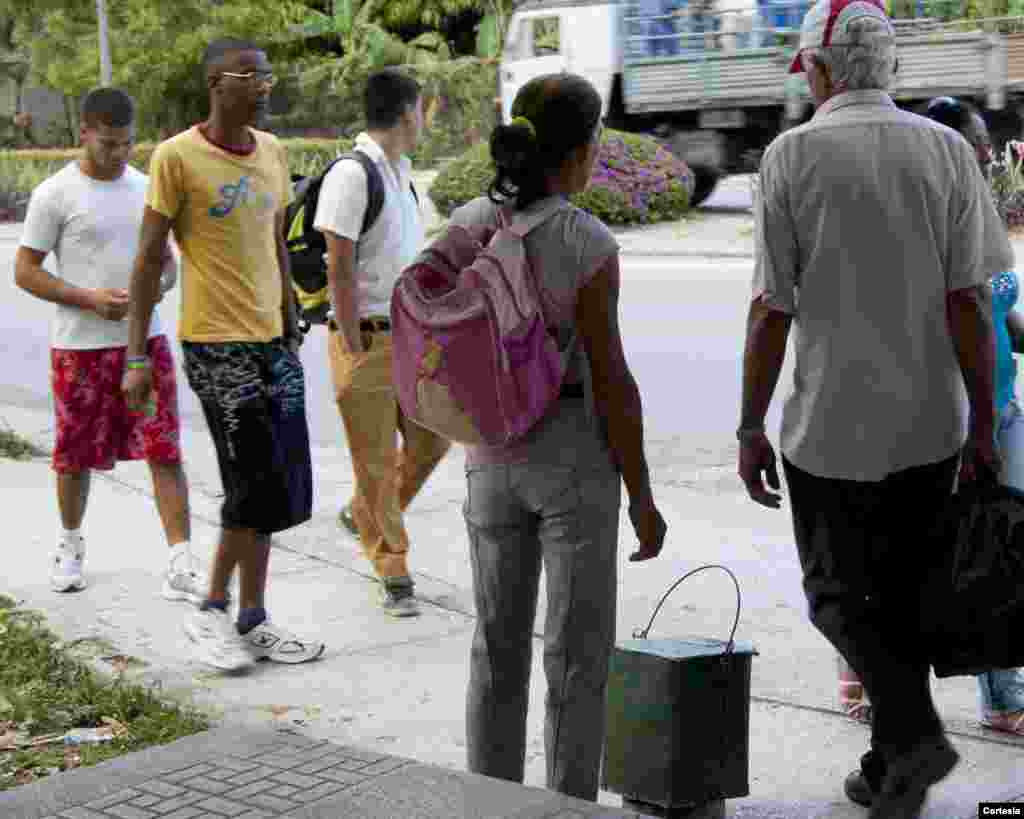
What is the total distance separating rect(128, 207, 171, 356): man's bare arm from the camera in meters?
5.32

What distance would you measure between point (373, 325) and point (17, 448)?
403cm

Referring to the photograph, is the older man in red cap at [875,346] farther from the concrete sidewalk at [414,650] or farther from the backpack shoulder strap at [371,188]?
the backpack shoulder strap at [371,188]

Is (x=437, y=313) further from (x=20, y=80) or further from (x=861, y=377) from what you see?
(x=20, y=80)

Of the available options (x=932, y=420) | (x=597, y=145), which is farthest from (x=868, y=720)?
(x=597, y=145)

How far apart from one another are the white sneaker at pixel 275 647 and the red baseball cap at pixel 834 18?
2.68 metres

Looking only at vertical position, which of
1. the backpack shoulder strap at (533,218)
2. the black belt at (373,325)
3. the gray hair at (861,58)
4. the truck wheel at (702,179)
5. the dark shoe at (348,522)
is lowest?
the truck wheel at (702,179)

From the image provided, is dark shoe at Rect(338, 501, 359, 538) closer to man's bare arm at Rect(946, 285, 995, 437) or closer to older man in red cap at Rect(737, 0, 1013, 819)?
older man in red cap at Rect(737, 0, 1013, 819)

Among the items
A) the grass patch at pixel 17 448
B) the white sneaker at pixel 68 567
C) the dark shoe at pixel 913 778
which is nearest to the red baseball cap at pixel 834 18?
the dark shoe at pixel 913 778

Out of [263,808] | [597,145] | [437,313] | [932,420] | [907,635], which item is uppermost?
[597,145]

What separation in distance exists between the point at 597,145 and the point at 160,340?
2.79 m

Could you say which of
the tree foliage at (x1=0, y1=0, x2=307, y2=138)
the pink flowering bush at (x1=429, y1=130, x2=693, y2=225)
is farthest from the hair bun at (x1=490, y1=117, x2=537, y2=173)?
the tree foliage at (x1=0, y1=0, x2=307, y2=138)

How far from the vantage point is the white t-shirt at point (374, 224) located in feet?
19.3

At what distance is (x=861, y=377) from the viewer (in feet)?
12.5

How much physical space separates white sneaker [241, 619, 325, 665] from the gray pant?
177 centimetres
